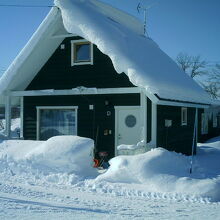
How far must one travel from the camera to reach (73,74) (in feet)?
46.7

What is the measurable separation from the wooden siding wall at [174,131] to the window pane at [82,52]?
340cm

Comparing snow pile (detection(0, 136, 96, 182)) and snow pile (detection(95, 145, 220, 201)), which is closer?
snow pile (detection(95, 145, 220, 201))

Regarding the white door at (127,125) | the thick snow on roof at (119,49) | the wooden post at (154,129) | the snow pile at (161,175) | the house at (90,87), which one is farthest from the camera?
the white door at (127,125)

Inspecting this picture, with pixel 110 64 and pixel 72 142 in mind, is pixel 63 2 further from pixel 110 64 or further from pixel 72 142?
pixel 72 142

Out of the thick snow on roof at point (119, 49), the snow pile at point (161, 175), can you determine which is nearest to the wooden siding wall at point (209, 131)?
Result: the thick snow on roof at point (119, 49)

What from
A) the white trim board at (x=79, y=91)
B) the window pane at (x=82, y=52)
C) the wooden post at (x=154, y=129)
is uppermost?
the window pane at (x=82, y=52)

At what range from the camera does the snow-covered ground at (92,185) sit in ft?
23.6

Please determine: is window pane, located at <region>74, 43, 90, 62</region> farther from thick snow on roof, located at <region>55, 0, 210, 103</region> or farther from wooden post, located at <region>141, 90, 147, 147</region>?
wooden post, located at <region>141, 90, 147, 147</region>

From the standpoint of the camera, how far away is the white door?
13.2m

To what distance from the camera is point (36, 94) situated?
14.4m

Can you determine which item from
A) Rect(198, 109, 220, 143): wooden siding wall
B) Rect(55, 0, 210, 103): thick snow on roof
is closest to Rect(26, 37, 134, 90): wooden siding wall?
Rect(55, 0, 210, 103): thick snow on roof

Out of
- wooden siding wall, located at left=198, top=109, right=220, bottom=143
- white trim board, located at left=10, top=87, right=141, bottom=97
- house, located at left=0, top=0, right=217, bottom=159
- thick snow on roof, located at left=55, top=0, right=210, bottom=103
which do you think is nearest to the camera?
thick snow on roof, located at left=55, top=0, right=210, bottom=103

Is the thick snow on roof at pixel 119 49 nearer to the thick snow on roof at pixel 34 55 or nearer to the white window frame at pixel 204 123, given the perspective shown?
the thick snow on roof at pixel 34 55

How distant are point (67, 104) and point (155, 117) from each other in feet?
13.3
